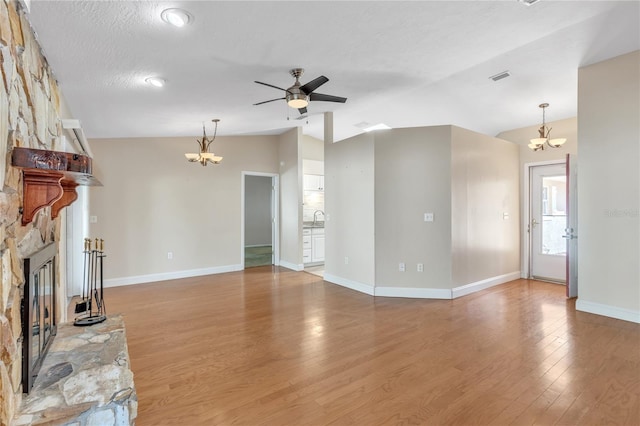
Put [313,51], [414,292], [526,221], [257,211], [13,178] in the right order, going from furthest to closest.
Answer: [257,211], [526,221], [414,292], [313,51], [13,178]

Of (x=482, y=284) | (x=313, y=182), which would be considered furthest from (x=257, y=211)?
(x=482, y=284)

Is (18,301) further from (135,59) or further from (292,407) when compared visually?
(135,59)

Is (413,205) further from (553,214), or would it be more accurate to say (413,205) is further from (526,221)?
(553,214)

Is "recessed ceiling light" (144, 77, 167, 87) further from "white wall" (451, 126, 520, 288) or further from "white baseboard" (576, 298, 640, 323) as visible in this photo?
"white baseboard" (576, 298, 640, 323)

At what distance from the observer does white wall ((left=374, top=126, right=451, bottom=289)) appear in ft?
14.9

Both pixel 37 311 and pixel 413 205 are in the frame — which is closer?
pixel 37 311

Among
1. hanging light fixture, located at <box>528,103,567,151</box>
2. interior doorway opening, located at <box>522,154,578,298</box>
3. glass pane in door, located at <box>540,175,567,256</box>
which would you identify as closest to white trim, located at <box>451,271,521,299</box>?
interior doorway opening, located at <box>522,154,578,298</box>

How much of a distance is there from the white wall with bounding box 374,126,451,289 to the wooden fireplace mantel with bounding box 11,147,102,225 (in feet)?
12.3

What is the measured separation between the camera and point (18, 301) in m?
1.55

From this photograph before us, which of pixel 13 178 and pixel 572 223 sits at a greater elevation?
pixel 13 178

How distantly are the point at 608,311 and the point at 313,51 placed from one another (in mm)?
4381

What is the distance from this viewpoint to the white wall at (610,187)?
11.7ft

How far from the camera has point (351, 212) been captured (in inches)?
204

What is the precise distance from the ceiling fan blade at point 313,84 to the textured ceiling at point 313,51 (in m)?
0.21
